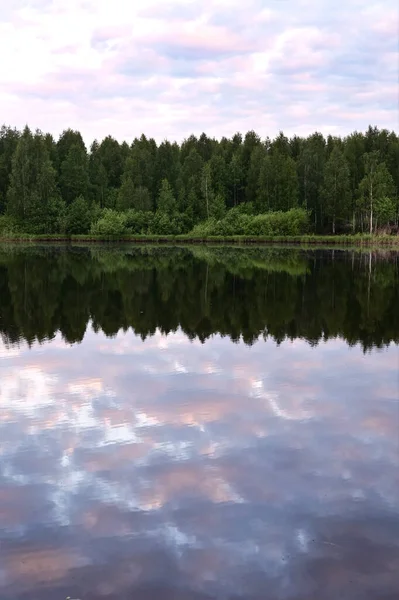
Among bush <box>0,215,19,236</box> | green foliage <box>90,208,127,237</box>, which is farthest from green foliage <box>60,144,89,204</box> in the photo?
green foliage <box>90,208,127,237</box>

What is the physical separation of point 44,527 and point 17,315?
51.1ft

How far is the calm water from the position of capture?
20.8 feet

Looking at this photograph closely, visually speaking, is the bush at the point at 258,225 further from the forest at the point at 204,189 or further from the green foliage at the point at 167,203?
the green foliage at the point at 167,203

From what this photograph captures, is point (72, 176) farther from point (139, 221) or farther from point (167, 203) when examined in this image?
point (139, 221)

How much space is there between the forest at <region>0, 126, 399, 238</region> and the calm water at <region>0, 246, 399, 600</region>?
222 feet

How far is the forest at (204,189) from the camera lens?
86.6 meters

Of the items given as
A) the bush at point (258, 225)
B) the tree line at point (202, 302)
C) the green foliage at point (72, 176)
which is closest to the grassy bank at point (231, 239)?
the bush at point (258, 225)

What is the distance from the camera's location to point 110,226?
273 ft

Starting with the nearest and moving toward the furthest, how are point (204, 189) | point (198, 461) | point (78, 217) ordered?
point (198, 461), point (78, 217), point (204, 189)

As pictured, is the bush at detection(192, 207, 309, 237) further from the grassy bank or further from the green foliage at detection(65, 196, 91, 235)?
the green foliage at detection(65, 196, 91, 235)

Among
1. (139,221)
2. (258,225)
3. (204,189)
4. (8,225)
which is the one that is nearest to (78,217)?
(139,221)

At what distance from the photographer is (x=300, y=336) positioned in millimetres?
19328

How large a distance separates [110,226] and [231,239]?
15.5m

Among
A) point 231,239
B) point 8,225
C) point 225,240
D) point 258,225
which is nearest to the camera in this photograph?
point 231,239
